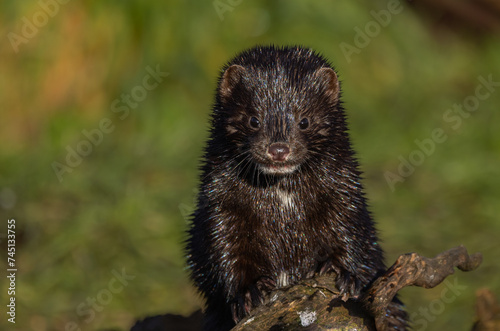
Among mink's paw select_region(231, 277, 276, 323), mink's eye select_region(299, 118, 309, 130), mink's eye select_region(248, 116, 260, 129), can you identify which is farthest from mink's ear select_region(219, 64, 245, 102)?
mink's paw select_region(231, 277, 276, 323)

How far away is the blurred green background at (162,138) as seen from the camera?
7.45 metres

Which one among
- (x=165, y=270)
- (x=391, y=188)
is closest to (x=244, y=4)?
(x=391, y=188)

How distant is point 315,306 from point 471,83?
271 inches

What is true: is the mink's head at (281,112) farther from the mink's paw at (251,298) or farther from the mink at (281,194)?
the mink's paw at (251,298)

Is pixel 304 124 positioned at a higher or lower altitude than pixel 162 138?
lower

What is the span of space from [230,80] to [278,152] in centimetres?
64

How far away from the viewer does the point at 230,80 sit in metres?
4.86

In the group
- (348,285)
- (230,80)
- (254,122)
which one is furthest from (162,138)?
(348,285)

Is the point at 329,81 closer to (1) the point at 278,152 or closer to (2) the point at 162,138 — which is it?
(1) the point at 278,152

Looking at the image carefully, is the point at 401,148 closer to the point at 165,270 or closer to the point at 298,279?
the point at 165,270

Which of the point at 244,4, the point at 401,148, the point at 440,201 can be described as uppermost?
the point at 244,4

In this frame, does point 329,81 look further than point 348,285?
Yes

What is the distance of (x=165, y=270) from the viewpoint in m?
7.66

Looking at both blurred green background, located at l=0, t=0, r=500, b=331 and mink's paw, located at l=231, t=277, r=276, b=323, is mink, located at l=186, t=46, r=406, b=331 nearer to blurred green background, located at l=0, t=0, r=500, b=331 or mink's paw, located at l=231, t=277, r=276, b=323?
mink's paw, located at l=231, t=277, r=276, b=323
